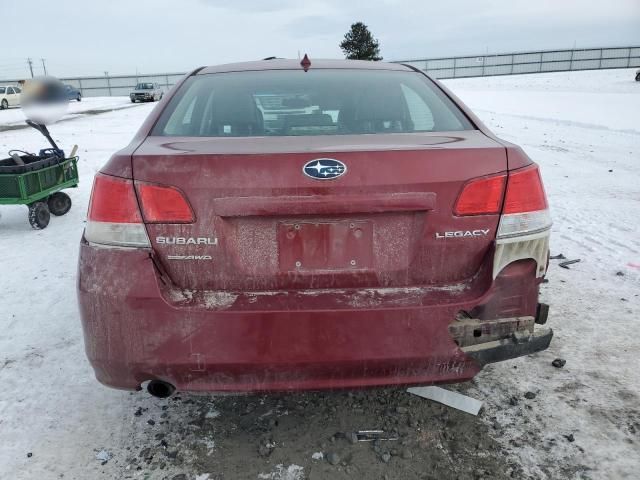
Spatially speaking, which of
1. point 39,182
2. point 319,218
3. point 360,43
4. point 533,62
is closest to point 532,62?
point 533,62

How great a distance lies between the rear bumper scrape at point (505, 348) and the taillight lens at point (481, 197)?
517mm

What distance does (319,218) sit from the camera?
78.8 inches

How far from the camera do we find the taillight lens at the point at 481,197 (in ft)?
6.71

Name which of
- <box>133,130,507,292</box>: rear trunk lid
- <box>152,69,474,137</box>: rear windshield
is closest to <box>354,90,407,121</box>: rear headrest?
<box>152,69,474,137</box>: rear windshield

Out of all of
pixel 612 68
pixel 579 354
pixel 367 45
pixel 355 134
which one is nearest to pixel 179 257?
pixel 355 134

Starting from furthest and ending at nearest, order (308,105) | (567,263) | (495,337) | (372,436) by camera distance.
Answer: (567,263)
(308,105)
(372,436)
(495,337)

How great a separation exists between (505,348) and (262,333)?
3.17 feet

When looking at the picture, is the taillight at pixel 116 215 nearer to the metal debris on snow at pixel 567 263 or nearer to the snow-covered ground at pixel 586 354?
the snow-covered ground at pixel 586 354

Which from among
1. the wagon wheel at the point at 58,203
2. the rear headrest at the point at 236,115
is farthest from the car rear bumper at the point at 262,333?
the wagon wheel at the point at 58,203

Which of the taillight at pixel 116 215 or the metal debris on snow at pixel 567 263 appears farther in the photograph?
the metal debris on snow at pixel 567 263

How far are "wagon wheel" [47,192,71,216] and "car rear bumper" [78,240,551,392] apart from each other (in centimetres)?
525

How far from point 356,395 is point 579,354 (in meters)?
1.39

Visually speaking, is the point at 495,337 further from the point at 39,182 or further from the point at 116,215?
the point at 39,182

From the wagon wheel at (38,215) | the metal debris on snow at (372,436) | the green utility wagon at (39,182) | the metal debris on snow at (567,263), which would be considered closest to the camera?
the metal debris on snow at (372,436)
